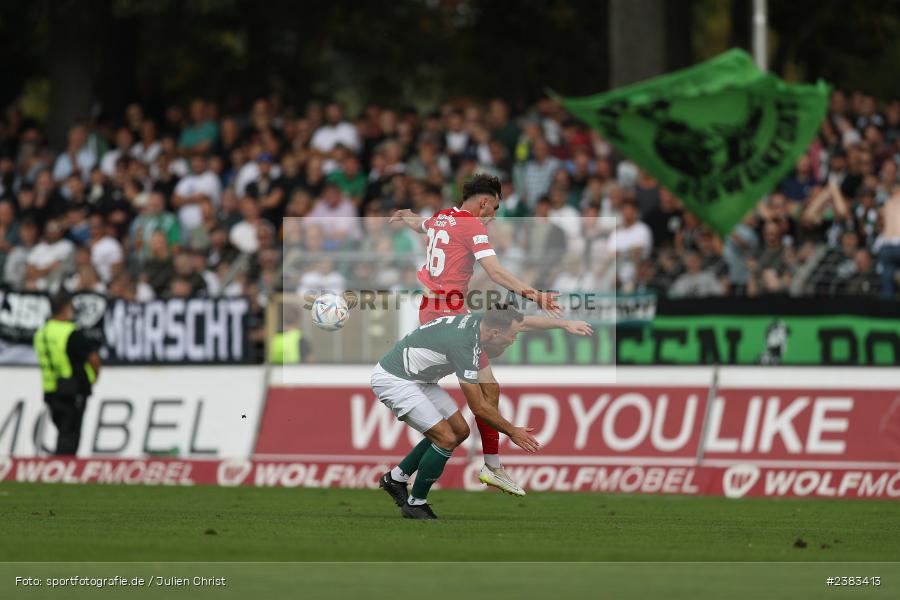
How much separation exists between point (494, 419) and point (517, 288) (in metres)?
1.09

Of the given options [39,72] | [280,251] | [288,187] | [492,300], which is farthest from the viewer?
[39,72]

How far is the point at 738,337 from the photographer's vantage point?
20.4 meters

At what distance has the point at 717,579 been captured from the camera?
994 centimetres

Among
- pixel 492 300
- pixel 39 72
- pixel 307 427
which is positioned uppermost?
pixel 39 72

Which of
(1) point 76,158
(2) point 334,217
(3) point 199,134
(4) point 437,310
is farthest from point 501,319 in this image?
(1) point 76,158

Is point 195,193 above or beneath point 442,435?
above

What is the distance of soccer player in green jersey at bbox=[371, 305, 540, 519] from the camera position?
535 inches

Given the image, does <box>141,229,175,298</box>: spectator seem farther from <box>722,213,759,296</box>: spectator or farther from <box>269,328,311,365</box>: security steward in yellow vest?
<box>722,213,759,296</box>: spectator

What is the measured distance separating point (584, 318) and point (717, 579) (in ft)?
36.7

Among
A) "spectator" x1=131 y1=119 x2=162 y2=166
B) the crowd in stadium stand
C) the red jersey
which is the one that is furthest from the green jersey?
"spectator" x1=131 y1=119 x2=162 y2=166

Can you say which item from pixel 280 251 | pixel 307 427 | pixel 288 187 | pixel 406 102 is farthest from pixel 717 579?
pixel 406 102

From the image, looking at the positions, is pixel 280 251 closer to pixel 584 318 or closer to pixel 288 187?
pixel 288 187

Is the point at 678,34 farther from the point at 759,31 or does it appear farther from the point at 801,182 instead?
the point at 801,182

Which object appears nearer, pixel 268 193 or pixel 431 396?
pixel 431 396
